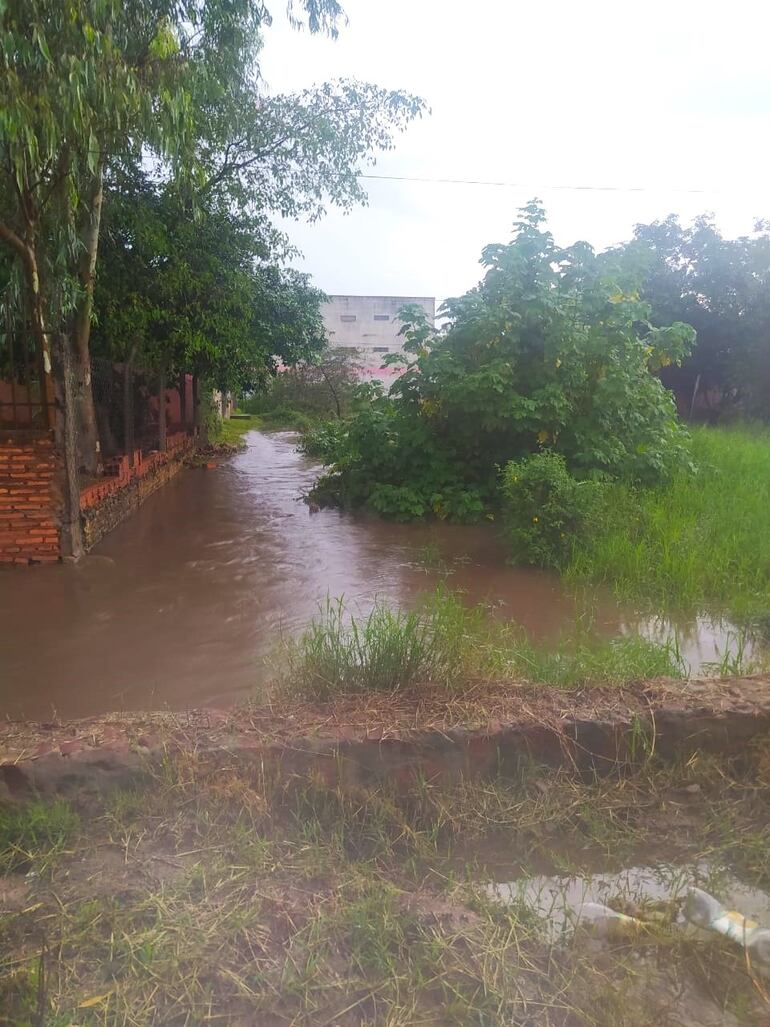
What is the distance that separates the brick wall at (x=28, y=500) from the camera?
667 cm

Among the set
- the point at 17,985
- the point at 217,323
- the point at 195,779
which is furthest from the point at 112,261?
the point at 17,985

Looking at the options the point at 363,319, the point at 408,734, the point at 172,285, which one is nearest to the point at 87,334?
the point at 172,285

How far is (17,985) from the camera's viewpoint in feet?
6.43

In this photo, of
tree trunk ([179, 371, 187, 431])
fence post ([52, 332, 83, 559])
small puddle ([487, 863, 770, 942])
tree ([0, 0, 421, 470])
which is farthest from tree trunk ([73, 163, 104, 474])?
small puddle ([487, 863, 770, 942])

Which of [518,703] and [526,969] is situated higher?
[518,703]

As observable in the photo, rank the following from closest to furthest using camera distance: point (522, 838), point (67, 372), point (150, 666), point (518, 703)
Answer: point (522, 838) → point (518, 703) → point (150, 666) → point (67, 372)

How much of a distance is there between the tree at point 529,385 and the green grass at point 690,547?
0.92 m

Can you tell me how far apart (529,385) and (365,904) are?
25.5 ft

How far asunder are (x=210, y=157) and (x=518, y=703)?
9831mm

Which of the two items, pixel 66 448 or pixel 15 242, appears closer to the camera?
pixel 66 448

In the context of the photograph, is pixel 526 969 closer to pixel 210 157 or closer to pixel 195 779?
pixel 195 779

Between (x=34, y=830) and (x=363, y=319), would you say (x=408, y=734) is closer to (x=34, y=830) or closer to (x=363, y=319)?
(x=34, y=830)

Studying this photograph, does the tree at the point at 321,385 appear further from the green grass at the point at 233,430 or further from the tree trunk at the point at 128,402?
the tree trunk at the point at 128,402

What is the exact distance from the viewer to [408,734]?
285cm
